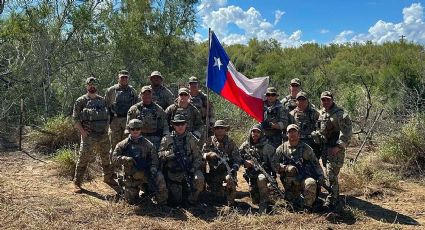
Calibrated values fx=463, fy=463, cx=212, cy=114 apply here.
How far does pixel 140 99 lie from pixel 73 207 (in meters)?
2.23

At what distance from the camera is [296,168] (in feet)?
22.6

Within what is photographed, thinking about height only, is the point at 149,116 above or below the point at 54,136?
above

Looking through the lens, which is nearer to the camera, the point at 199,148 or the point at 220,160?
the point at 220,160

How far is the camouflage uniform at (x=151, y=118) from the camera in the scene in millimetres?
7535

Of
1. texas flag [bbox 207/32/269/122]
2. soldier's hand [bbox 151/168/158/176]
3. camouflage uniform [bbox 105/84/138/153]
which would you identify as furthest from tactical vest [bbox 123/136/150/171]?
texas flag [bbox 207/32/269/122]

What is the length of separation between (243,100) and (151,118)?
1.53 metres

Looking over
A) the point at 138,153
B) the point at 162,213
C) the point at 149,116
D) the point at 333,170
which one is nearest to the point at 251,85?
the point at 149,116

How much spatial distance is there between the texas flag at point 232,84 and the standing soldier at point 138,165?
1.47m

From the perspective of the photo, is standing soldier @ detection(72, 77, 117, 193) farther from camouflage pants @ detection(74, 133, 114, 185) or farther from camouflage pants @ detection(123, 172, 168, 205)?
camouflage pants @ detection(123, 172, 168, 205)

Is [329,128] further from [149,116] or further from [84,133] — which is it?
[84,133]

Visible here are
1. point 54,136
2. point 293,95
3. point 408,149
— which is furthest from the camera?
point 54,136

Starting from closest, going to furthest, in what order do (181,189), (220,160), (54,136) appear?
(181,189) < (220,160) < (54,136)

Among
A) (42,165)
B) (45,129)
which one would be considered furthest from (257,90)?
(45,129)

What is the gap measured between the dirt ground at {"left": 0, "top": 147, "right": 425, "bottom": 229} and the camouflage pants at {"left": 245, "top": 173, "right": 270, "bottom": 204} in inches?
7.3
